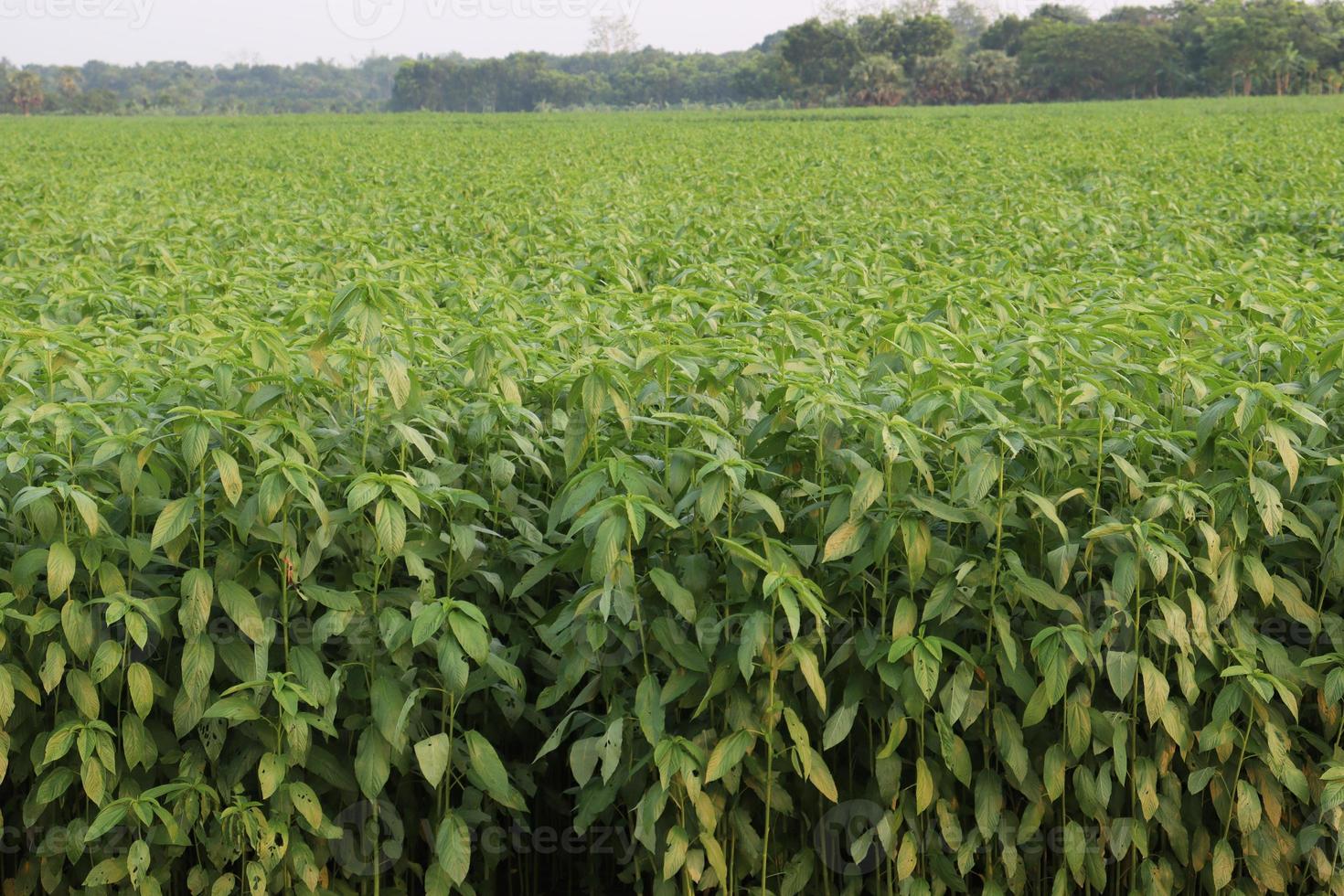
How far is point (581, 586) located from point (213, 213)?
308 inches

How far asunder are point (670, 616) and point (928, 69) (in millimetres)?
88183

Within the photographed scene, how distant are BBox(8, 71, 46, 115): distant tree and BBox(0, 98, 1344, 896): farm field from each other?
129316mm

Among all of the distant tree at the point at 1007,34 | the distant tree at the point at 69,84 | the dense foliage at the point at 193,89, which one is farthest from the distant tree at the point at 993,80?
the distant tree at the point at 69,84

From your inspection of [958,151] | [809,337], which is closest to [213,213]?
[809,337]

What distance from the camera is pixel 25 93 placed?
113 meters

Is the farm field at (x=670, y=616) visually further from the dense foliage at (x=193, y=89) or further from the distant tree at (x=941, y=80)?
the dense foliage at (x=193, y=89)

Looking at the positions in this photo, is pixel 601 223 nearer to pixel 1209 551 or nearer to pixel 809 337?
pixel 809 337

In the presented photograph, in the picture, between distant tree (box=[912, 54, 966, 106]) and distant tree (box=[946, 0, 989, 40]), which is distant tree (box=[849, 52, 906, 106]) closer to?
distant tree (box=[912, 54, 966, 106])

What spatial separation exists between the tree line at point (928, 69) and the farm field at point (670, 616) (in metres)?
82.8

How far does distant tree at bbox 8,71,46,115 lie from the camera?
112750mm

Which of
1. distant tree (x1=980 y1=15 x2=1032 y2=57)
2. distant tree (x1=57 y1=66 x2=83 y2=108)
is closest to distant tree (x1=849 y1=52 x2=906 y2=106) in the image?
distant tree (x1=980 y1=15 x2=1032 y2=57)

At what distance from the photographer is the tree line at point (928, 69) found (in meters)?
77.2
